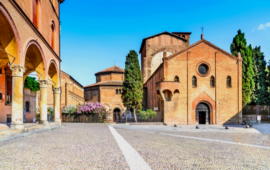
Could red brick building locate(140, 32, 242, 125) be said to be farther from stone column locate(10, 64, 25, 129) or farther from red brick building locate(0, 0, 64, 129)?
stone column locate(10, 64, 25, 129)

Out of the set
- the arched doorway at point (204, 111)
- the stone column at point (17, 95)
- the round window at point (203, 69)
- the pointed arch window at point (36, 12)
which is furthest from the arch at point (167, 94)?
the stone column at point (17, 95)

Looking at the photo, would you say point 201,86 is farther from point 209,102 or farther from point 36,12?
point 36,12

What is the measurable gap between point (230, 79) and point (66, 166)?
23946 millimetres

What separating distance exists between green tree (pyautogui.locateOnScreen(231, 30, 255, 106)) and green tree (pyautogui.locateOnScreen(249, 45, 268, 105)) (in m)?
2.57

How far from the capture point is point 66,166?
4.22 m

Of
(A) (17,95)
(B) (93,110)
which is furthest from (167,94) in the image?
(A) (17,95)

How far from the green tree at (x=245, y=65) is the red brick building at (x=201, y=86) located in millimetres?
2954

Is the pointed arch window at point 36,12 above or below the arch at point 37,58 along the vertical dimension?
above

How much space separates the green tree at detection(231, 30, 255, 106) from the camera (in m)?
26.4

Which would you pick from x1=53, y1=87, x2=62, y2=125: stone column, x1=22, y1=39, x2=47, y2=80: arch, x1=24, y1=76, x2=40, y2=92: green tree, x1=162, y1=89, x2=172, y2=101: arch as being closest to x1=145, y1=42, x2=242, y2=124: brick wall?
x1=162, y1=89, x2=172, y2=101: arch

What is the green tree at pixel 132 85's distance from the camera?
25594 millimetres

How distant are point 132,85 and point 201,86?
27.0 ft

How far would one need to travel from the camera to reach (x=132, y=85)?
25688 mm

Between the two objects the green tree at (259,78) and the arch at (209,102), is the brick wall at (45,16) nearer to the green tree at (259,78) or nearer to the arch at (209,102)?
the arch at (209,102)
